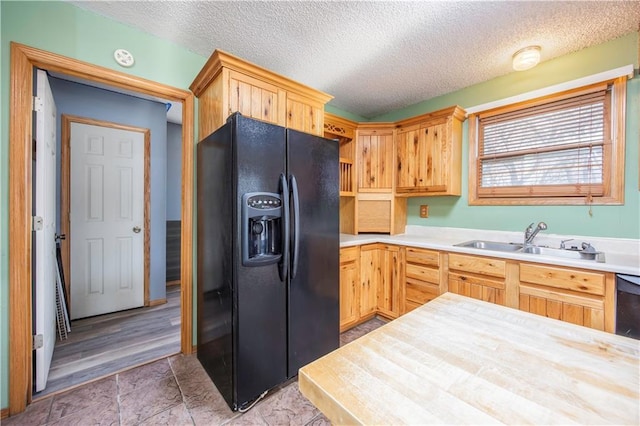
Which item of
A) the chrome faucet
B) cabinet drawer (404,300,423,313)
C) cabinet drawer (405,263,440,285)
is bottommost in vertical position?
cabinet drawer (404,300,423,313)

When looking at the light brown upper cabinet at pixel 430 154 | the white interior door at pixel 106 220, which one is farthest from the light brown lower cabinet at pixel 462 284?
the white interior door at pixel 106 220

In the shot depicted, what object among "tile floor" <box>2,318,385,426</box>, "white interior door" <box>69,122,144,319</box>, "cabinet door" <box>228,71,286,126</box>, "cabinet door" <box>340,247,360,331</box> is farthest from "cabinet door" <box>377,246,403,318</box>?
"white interior door" <box>69,122,144,319</box>

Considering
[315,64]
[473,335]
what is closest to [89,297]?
[315,64]

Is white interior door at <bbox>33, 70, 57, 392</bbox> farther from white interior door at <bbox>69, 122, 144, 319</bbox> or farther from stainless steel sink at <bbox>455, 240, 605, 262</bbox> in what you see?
stainless steel sink at <bbox>455, 240, 605, 262</bbox>

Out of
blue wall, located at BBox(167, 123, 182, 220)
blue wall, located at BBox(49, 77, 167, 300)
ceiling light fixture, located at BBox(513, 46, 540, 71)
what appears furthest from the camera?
blue wall, located at BBox(167, 123, 182, 220)

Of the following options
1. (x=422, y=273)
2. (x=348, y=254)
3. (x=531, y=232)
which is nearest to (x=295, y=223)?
(x=348, y=254)

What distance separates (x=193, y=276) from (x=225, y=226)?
35.6 inches

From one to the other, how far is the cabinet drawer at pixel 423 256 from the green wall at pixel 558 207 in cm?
73

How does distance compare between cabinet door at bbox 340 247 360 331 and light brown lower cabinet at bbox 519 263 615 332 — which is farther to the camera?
cabinet door at bbox 340 247 360 331

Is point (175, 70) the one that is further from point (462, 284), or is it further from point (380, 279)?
point (462, 284)

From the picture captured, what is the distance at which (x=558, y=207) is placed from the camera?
229cm

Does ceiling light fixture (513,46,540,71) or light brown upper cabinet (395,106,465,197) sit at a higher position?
ceiling light fixture (513,46,540,71)

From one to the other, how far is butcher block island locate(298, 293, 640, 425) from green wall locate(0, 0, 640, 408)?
194 cm

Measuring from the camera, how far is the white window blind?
2.13m
